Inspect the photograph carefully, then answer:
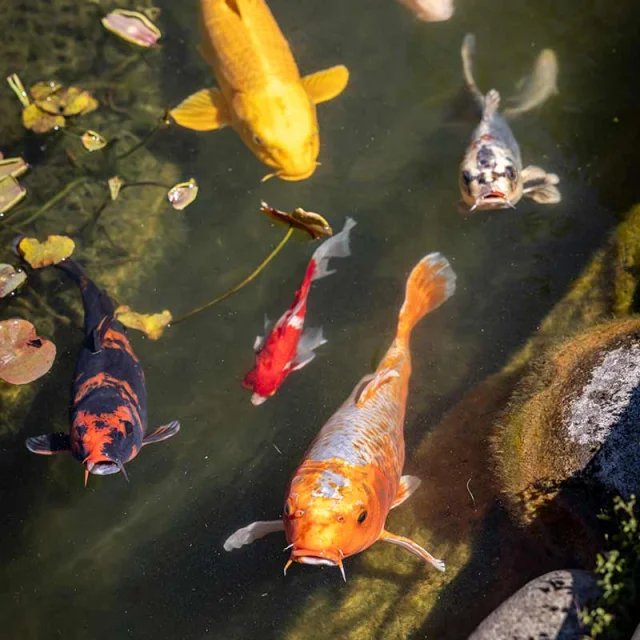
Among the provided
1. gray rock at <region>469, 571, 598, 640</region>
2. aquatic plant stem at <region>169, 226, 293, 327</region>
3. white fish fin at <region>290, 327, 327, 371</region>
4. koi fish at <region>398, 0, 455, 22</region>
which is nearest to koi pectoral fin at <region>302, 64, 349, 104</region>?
koi fish at <region>398, 0, 455, 22</region>

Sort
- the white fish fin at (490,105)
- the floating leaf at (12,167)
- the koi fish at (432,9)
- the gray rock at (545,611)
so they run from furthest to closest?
1. the koi fish at (432,9)
2. the floating leaf at (12,167)
3. the white fish fin at (490,105)
4. the gray rock at (545,611)

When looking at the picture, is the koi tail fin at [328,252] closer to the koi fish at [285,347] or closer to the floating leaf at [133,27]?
the koi fish at [285,347]

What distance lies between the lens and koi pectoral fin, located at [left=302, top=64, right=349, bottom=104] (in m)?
5.78

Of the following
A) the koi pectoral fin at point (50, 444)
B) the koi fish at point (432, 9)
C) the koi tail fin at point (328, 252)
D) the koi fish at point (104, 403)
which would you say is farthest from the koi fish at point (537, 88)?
the koi pectoral fin at point (50, 444)

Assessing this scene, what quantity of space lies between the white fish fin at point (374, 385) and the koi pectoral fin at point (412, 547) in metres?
0.91

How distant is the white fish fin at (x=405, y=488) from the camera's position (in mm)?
4621

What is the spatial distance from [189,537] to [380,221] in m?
3.09

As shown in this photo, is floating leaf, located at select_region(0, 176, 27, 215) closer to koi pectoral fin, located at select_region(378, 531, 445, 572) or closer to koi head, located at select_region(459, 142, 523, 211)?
koi head, located at select_region(459, 142, 523, 211)

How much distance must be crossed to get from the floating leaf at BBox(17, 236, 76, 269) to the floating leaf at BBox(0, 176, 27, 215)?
53cm

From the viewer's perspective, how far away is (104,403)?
14.8 ft

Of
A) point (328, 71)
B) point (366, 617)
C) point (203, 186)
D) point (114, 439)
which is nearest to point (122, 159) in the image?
point (203, 186)

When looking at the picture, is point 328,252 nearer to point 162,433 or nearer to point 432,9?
point 162,433

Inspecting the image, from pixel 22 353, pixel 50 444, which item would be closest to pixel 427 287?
pixel 50 444

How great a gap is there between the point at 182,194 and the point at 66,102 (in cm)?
151
